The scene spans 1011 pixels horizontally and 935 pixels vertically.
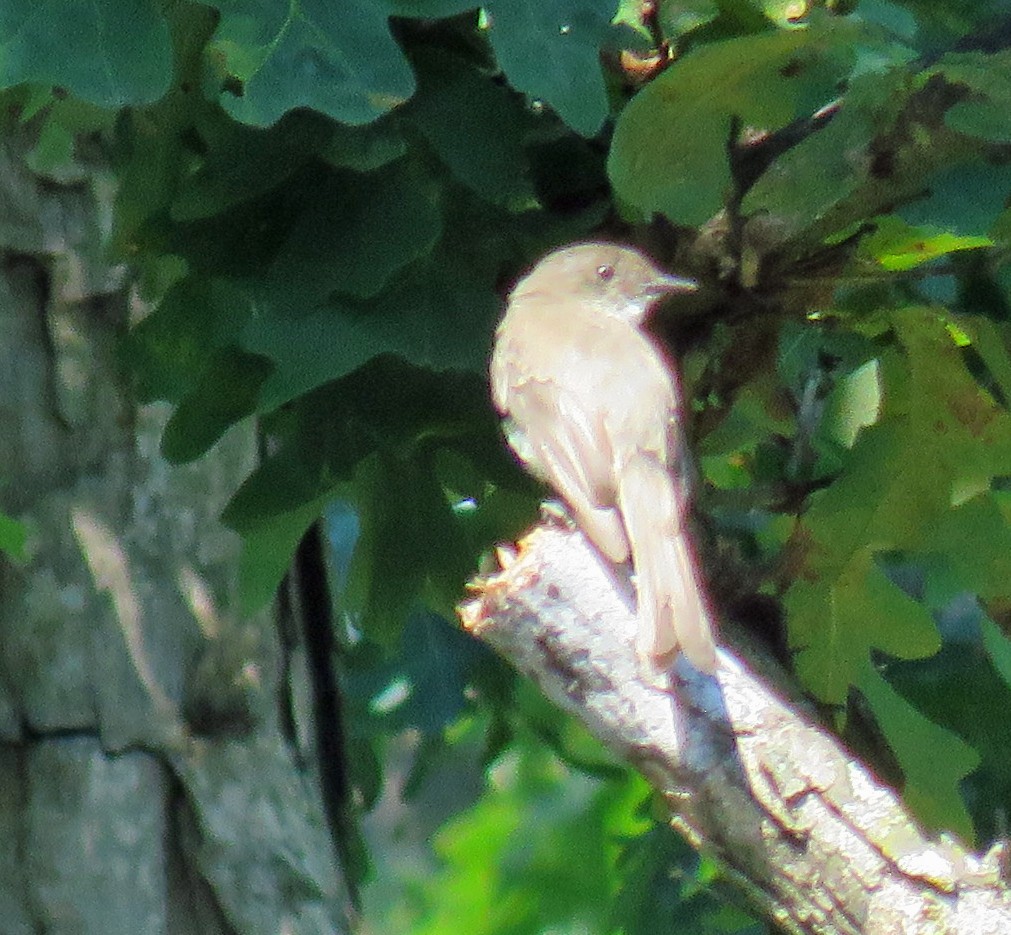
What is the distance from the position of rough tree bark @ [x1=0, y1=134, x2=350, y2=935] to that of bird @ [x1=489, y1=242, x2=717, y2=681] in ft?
2.70

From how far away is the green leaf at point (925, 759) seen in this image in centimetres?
288

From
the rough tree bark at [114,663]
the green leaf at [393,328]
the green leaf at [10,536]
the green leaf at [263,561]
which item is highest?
the green leaf at [393,328]

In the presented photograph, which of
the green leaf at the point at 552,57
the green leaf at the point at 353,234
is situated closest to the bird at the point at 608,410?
the green leaf at the point at 353,234

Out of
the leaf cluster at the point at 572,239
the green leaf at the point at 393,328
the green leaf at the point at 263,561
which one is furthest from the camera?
the green leaf at the point at 263,561

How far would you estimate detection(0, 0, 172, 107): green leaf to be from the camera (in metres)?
2.48

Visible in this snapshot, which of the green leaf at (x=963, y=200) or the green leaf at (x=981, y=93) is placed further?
the green leaf at (x=963, y=200)

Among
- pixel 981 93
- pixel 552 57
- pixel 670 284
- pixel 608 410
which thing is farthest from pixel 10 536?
pixel 981 93

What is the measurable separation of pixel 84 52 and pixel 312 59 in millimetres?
316

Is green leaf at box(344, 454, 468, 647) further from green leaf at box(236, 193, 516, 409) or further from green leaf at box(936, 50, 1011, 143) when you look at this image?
green leaf at box(936, 50, 1011, 143)

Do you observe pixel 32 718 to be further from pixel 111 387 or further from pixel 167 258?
pixel 167 258

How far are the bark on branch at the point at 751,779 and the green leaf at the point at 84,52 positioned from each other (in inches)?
33.3

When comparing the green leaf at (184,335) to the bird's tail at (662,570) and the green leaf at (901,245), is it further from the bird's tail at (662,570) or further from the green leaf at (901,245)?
the green leaf at (901,245)

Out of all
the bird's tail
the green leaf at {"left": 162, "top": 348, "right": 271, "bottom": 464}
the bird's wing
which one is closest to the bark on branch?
the bird's tail

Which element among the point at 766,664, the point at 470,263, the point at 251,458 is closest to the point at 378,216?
the point at 470,263
